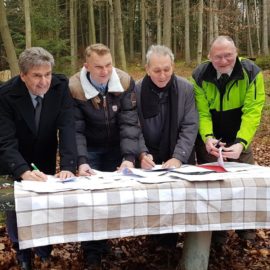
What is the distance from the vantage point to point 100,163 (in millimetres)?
3957

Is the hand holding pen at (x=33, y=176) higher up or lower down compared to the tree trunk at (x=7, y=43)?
lower down

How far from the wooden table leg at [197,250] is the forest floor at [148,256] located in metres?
0.52

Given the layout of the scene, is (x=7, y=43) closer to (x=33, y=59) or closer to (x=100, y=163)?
(x=100, y=163)

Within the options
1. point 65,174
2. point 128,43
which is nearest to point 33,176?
point 65,174

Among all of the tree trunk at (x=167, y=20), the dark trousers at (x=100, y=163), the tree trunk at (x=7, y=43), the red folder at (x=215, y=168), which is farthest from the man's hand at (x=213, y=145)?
the tree trunk at (x=167, y=20)

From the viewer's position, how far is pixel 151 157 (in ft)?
12.0

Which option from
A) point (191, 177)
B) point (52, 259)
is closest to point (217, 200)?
point (191, 177)

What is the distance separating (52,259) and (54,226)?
4.80ft

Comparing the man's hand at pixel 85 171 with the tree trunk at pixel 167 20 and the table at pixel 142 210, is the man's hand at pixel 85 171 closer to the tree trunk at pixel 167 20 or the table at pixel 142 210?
the table at pixel 142 210

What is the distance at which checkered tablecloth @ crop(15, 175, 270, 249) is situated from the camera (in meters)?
2.68

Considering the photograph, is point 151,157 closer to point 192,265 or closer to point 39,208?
point 192,265

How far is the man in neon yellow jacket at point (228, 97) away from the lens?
372cm

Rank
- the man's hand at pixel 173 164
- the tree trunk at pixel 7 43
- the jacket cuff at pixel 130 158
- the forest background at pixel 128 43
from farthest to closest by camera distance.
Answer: the tree trunk at pixel 7 43
the forest background at pixel 128 43
the jacket cuff at pixel 130 158
the man's hand at pixel 173 164

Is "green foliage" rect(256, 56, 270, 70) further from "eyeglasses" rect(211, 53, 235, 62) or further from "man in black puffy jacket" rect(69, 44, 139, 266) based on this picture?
"man in black puffy jacket" rect(69, 44, 139, 266)
